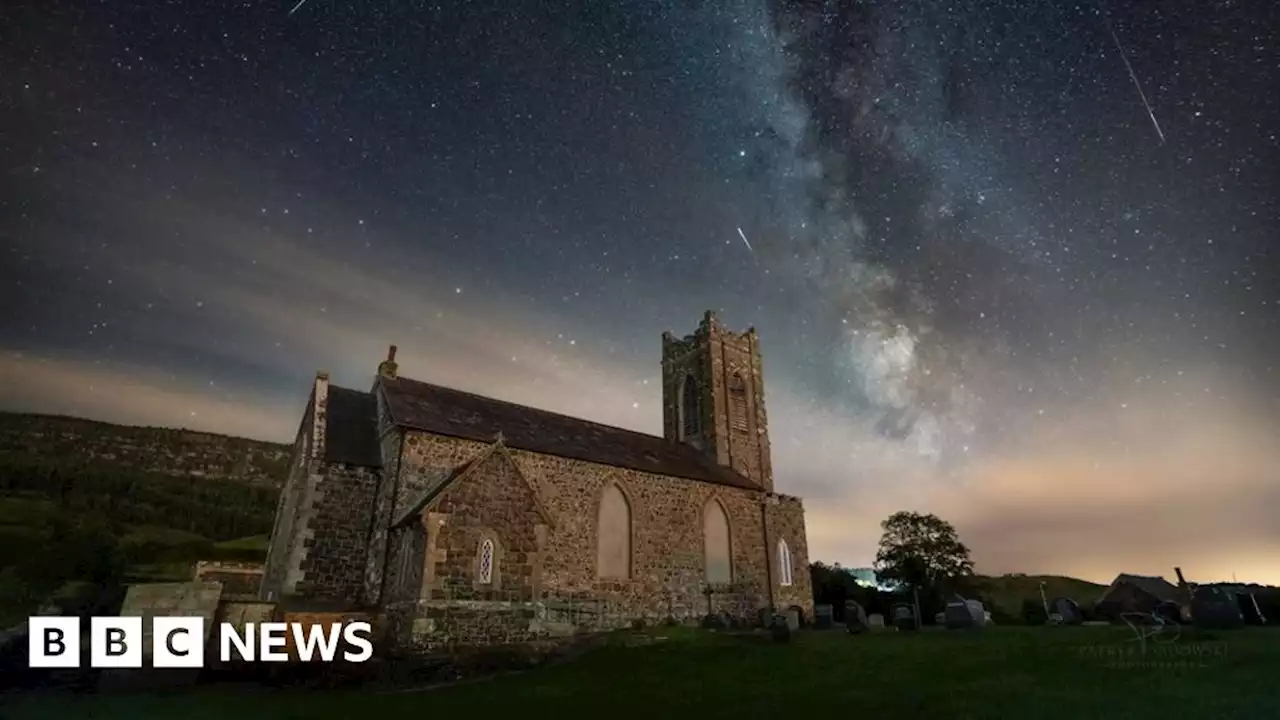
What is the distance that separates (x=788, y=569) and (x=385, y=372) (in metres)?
21.6

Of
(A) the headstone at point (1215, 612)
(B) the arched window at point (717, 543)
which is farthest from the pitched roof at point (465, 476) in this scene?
(A) the headstone at point (1215, 612)

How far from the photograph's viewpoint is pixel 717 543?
2798 cm

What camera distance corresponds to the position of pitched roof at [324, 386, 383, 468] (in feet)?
68.8

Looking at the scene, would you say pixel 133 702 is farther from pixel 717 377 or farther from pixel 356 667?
pixel 717 377

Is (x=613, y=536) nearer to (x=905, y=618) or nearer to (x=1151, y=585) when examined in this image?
(x=905, y=618)

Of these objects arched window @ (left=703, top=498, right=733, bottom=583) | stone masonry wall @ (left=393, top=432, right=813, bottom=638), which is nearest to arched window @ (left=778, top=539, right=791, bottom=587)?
stone masonry wall @ (left=393, top=432, right=813, bottom=638)

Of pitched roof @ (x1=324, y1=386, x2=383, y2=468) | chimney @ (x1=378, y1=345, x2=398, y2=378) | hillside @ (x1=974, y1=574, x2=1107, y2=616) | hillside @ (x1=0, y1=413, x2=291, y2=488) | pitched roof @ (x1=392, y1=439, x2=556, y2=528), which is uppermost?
hillside @ (x1=0, y1=413, x2=291, y2=488)

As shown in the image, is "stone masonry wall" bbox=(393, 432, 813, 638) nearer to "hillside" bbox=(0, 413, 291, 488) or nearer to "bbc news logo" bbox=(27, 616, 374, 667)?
"bbc news logo" bbox=(27, 616, 374, 667)

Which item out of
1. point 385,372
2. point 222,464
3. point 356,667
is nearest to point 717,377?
point 385,372

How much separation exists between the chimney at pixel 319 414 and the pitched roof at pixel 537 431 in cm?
212

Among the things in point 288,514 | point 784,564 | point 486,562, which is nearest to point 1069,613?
point 784,564

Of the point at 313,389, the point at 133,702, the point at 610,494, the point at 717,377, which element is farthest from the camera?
the point at 717,377

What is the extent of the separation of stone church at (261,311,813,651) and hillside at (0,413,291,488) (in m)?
93.4

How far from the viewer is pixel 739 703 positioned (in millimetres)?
10453
